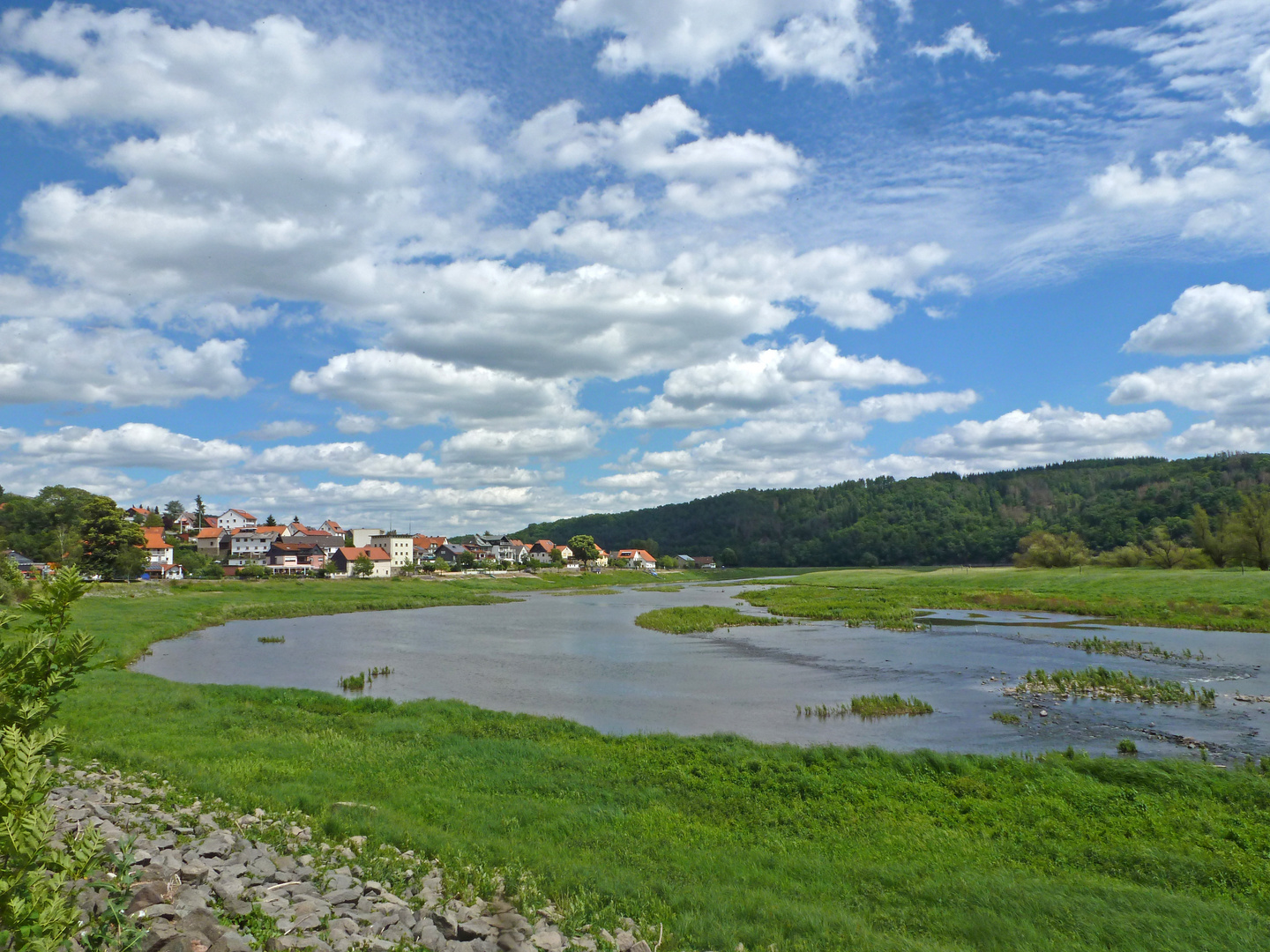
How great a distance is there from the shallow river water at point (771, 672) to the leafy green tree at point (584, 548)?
9563 cm

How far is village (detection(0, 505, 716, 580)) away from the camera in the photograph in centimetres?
10425

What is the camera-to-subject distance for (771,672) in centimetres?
3175

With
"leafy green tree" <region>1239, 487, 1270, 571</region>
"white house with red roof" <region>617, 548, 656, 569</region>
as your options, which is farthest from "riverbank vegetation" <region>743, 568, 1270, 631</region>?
"white house with red roof" <region>617, 548, 656, 569</region>

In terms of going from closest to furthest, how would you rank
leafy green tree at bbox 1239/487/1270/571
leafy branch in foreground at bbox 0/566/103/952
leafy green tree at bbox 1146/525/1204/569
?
leafy branch in foreground at bbox 0/566/103/952 < leafy green tree at bbox 1239/487/1270/571 < leafy green tree at bbox 1146/525/1204/569

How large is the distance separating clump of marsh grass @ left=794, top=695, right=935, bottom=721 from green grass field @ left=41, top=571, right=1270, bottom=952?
5695 millimetres

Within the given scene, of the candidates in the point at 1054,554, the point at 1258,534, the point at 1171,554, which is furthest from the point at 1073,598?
the point at 1054,554

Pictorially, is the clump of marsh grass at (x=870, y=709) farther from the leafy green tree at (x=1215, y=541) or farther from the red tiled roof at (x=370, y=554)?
the red tiled roof at (x=370, y=554)

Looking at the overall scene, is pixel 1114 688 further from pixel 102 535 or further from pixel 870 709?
pixel 102 535

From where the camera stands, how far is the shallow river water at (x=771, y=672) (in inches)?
814

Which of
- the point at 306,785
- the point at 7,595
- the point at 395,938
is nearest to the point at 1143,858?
the point at 395,938

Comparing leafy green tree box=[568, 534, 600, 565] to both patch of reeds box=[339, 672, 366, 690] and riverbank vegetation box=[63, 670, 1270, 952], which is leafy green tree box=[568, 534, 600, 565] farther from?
riverbank vegetation box=[63, 670, 1270, 952]

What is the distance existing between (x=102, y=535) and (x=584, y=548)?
89.9 metres

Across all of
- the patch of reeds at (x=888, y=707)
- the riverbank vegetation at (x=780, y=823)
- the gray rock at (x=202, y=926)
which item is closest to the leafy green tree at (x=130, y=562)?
the riverbank vegetation at (x=780, y=823)

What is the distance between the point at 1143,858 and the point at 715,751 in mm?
8522
